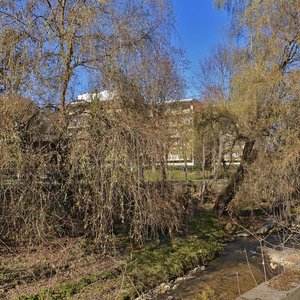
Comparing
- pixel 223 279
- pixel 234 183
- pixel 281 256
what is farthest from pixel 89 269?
pixel 234 183

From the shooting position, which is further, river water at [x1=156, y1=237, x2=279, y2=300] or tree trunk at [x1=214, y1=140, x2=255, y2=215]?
tree trunk at [x1=214, y1=140, x2=255, y2=215]

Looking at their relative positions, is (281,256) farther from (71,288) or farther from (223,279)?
(71,288)

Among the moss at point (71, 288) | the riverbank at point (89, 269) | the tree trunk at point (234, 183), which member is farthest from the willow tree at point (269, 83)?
the moss at point (71, 288)

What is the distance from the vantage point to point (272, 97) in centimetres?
1128

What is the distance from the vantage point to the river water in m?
7.14

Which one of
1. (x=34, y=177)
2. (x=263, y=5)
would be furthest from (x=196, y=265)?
(x=263, y=5)

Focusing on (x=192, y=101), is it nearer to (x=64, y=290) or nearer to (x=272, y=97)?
(x=272, y=97)

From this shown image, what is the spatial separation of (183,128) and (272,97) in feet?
10.8

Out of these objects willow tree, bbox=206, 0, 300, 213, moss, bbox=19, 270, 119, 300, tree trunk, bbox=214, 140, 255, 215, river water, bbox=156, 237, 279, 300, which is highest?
willow tree, bbox=206, 0, 300, 213

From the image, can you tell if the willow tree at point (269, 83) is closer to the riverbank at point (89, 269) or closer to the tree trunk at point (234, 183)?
the tree trunk at point (234, 183)

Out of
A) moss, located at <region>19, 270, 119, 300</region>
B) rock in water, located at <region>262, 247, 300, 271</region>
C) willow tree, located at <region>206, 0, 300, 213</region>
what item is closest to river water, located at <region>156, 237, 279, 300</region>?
rock in water, located at <region>262, 247, 300, 271</region>

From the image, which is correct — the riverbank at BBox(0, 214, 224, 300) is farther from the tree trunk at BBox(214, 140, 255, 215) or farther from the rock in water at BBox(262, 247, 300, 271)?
the tree trunk at BBox(214, 140, 255, 215)

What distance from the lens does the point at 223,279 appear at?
26.4ft

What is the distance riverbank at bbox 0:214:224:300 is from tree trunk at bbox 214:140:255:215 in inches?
163
